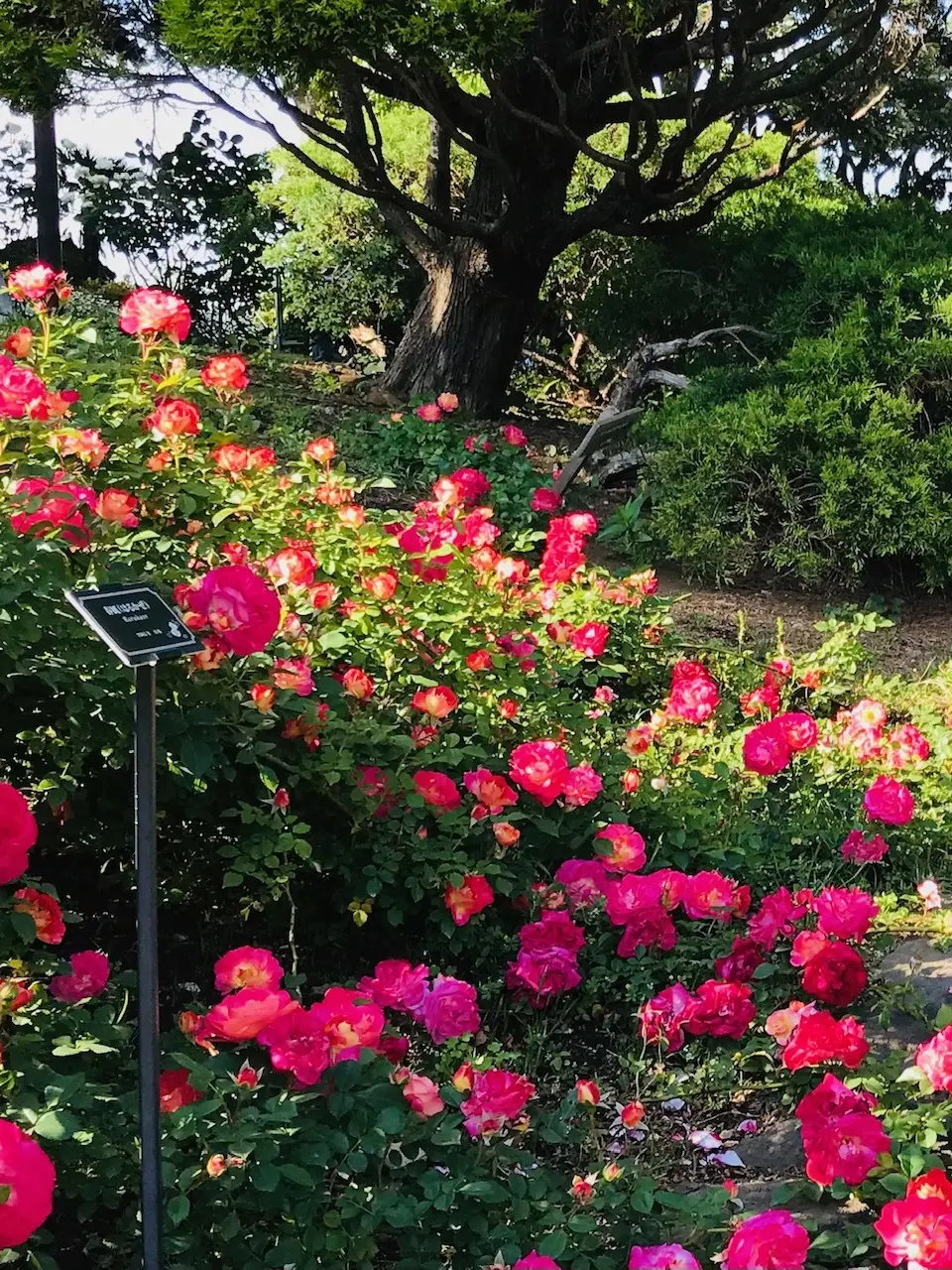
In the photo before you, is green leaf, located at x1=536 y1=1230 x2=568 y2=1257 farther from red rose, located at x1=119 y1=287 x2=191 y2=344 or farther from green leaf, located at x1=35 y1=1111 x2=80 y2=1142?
red rose, located at x1=119 y1=287 x2=191 y2=344

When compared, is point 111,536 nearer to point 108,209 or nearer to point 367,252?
point 367,252

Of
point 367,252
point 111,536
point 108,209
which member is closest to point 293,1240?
point 111,536

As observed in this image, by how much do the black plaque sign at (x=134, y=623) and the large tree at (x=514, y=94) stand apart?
447 centimetres

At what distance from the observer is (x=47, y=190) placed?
9156 mm

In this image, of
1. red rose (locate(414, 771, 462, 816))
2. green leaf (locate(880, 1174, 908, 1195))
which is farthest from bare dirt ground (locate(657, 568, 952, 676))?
green leaf (locate(880, 1174, 908, 1195))

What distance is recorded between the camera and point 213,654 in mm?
1778

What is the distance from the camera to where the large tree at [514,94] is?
519 centimetres

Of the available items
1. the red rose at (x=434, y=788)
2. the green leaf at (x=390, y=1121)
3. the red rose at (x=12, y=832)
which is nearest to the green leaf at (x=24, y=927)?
the red rose at (x=12, y=832)

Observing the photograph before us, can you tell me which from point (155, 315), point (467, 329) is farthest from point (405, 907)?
point (467, 329)

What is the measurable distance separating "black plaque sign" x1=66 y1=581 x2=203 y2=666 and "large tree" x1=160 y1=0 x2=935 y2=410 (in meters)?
4.47

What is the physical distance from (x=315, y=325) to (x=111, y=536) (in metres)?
7.99

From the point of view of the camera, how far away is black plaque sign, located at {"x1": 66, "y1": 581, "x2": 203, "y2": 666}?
121cm

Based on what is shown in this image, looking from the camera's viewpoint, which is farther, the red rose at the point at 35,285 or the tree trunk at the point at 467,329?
the tree trunk at the point at 467,329

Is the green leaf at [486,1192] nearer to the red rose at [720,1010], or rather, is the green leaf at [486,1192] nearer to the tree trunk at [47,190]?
the red rose at [720,1010]
